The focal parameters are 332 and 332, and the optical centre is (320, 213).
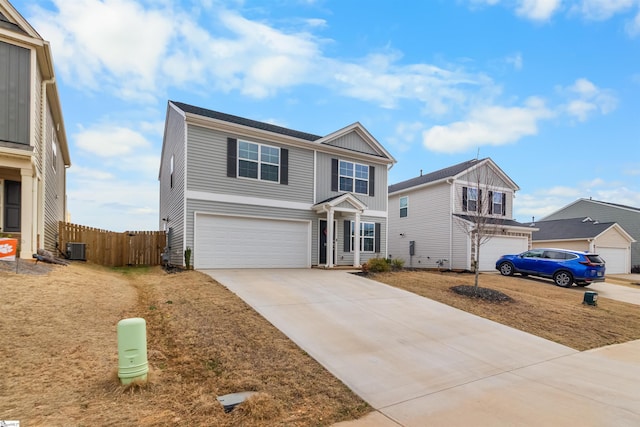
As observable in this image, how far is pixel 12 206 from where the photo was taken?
10938 millimetres

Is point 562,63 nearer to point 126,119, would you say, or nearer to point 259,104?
point 259,104

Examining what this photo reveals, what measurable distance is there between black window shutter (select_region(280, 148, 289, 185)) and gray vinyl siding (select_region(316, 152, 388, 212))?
1.58 meters

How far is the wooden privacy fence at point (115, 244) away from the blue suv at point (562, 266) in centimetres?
1729

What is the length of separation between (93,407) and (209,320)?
2.85 meters

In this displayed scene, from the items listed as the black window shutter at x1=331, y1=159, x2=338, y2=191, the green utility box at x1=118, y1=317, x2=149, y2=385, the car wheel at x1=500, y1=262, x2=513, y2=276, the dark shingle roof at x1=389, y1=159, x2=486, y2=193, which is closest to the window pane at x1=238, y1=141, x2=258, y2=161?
the black window shutter at x1=331, y1=159, x2=338, y2=191

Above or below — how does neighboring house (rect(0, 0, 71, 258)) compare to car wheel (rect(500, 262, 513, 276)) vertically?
above

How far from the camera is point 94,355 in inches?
168

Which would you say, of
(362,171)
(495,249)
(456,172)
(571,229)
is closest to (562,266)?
(495,249)

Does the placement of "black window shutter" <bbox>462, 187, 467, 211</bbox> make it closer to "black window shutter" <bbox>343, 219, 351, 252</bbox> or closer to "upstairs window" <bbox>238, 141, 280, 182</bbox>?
"black window shutter" <bbox>343, 219, 351, 252</bbox>

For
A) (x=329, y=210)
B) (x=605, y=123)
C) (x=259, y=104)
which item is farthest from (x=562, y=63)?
(x=259, y=104)

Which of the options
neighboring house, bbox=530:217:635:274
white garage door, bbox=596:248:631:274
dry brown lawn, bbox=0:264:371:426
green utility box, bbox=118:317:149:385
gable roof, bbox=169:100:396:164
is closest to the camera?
dry brown lawn, bbox=0:264:371:426

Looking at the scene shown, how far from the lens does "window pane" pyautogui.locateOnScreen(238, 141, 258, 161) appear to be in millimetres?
13242

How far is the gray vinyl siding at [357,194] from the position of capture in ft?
49.8

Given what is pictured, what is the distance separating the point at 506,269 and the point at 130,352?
1789 cm
